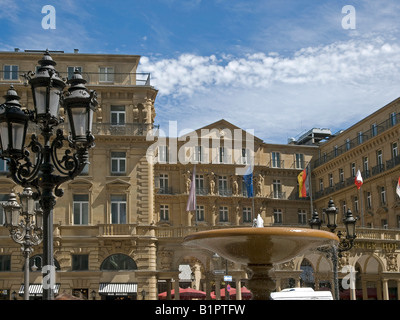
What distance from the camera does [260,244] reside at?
409 inches

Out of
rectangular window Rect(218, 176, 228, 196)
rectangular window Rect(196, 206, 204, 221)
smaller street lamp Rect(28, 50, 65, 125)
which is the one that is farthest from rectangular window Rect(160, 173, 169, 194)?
smaller street lamp Rect(28, 50, 65, 125)

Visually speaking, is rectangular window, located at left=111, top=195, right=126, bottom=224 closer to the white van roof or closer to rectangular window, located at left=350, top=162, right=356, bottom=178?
the white van roof

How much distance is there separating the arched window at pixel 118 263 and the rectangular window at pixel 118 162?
5.53 m

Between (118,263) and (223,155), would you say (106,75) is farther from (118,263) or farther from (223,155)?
(223,155)

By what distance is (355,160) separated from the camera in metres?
59.6

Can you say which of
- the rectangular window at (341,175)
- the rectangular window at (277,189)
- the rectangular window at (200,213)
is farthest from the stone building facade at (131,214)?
the rectangular window at (200,213)

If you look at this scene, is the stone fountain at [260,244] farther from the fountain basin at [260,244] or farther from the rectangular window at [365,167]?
the rectangular window at [365,167]

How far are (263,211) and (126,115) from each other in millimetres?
26018

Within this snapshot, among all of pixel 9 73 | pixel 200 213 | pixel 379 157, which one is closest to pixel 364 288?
pixel 379 157

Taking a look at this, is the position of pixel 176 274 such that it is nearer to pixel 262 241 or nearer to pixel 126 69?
pixel 126 69

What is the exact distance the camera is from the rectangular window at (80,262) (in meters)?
39.9

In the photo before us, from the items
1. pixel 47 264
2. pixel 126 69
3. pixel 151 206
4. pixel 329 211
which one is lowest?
pixel 47 264

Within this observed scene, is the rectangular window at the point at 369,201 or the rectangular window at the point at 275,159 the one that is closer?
the rectangular window at the point at 369,201
